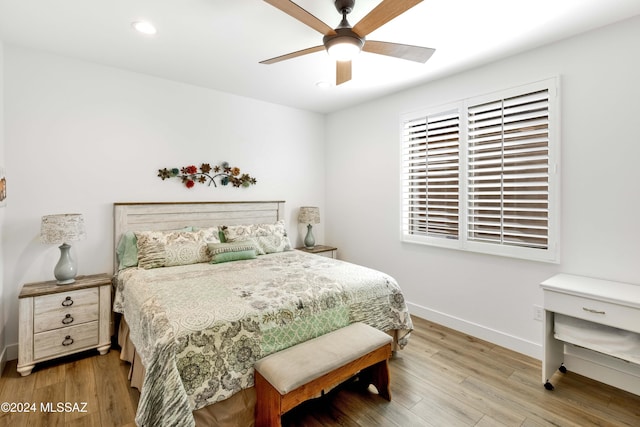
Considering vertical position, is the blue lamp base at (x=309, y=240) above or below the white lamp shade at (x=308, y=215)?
below

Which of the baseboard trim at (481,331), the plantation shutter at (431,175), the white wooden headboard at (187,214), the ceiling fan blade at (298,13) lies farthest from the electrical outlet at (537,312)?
the white wooden headboard at (187,214)

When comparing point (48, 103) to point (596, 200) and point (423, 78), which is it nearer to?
point (423, 78)

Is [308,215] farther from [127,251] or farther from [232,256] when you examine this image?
[127,251]

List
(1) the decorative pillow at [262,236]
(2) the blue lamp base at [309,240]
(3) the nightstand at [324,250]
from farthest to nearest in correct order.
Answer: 1. (2) the blue lamp base at [309,240]
2. (3) the nightstand at [324,250]
3. (1) the decorative pillow at [262,236]

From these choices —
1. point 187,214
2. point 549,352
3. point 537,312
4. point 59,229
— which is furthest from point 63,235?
point 537,312

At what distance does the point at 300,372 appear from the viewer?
5.33ft

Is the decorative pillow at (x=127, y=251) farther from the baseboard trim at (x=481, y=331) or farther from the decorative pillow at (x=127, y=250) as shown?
the baseboard trim at (x=481, y=331)

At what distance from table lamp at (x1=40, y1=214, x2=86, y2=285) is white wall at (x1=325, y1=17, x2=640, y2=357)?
3076 millimetres

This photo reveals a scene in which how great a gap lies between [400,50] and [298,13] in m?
0.75

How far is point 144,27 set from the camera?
2.27 metres

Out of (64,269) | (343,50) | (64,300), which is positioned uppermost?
(343,50)

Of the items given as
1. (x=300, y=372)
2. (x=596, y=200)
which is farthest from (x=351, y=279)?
(x=596, y=200)

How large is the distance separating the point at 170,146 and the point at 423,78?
2811 mm

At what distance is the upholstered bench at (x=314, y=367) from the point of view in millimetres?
1590
